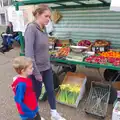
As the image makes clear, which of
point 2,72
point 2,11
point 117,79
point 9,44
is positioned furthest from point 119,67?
point 2,11

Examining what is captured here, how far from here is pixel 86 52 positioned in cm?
347

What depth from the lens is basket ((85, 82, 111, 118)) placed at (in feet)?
9.98

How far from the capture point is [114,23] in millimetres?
3771

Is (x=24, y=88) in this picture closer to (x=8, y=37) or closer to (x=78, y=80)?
(x=78, y=80)

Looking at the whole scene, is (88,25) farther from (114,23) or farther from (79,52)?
(79,52)

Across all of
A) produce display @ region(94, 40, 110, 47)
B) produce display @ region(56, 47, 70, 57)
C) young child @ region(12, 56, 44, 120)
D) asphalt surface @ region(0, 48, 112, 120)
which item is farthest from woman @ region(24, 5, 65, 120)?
produce display @ region(94, 40, 110, 47)

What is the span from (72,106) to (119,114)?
34.8 inches

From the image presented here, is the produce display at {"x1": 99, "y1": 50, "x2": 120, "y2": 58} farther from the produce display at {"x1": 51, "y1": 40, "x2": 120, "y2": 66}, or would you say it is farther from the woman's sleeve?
the woman's sleeve

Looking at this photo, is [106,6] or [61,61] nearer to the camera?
[61,61]

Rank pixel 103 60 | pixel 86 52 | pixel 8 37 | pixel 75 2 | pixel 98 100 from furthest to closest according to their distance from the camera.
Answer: pixel 8 37 < pixel 75 2 < pixel 86 52 < pixel 98 100 < pixel 103 60

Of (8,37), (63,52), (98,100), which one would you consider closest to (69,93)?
(98,100)

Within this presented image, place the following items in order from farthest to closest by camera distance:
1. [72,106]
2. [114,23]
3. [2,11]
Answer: [2,11] → [114,23] → [72,106]

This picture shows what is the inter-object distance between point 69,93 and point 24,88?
1499 millimetres

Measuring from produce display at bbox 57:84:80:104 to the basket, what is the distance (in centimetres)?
24
